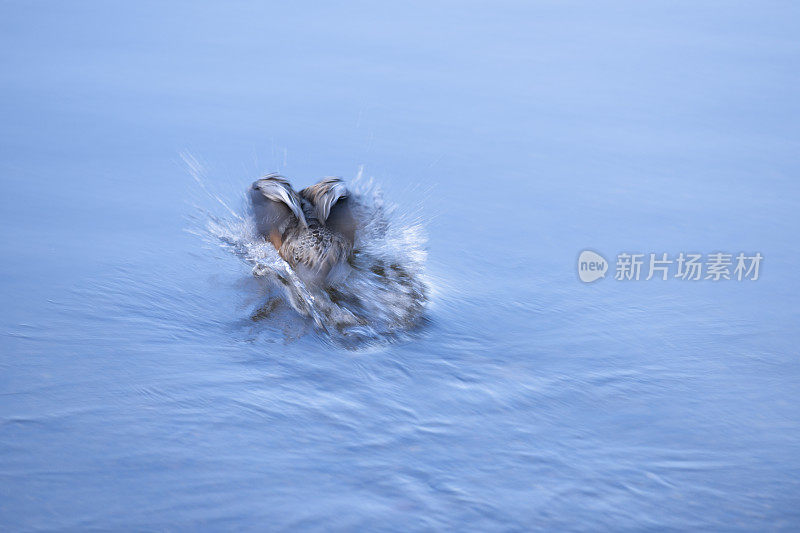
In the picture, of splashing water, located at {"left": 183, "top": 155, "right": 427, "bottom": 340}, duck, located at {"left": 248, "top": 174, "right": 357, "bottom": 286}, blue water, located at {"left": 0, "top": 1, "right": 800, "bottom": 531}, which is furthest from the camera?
duck, located at {"left": 248, "top": 174, "right": 357, "bottom": 286}

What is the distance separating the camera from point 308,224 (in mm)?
4828

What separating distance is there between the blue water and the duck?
289mm

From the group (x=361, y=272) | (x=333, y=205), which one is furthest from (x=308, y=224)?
(x=361, y=272)

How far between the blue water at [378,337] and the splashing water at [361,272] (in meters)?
0.08

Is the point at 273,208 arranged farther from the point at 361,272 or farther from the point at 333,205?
the point at 361,272

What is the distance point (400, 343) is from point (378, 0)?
715cm

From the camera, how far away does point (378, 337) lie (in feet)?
14.5

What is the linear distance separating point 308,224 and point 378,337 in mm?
786

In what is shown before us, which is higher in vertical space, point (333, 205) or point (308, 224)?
point (333, 205)

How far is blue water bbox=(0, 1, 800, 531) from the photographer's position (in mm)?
3260

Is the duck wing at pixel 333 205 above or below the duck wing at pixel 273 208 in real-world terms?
above

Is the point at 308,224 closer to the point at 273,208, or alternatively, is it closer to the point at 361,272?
the point at 273,208

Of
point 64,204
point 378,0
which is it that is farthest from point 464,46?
point 64,204

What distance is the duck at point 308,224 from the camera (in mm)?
4766
